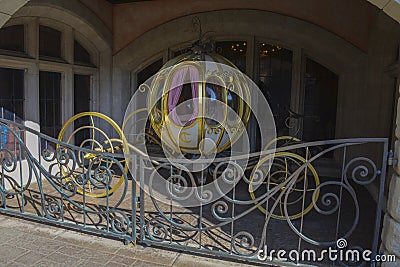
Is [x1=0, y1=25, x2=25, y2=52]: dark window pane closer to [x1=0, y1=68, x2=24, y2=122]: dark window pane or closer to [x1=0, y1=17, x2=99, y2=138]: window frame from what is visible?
[x1=0, y1=17, x2=99, y2=138]: window frame

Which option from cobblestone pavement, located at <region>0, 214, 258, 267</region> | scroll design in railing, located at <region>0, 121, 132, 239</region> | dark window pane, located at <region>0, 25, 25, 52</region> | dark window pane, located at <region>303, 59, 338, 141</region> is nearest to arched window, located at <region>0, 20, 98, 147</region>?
dark window pane, located at <region>0, 25, 25, 52</region>

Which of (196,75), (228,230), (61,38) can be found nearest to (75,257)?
(228,230)

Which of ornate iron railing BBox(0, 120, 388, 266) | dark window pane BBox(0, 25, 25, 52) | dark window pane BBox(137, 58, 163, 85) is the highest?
dark window pane BBox(0, 25, 25, 52)

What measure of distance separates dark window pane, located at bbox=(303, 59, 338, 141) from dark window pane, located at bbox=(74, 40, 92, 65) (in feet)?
13.5

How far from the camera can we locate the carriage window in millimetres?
5930

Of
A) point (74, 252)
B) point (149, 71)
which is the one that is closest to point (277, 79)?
point (149, 71)

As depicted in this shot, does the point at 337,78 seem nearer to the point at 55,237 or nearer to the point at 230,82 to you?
the point at 230,82

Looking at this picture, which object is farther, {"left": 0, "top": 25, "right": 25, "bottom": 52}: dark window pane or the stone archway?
{"left": 0, "top": 25, "right": 25, "bottom": 52}: dark window pane

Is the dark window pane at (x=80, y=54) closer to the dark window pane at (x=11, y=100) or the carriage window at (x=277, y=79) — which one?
the dark window pane at (x=11, y=100)

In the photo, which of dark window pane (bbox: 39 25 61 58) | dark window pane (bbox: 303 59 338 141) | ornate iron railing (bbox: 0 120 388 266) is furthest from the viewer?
dark window pane (bbox: 303 59 338 141)

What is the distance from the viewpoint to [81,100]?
625 centimetres

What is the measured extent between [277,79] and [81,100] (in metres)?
3.71

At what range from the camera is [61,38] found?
570 cm

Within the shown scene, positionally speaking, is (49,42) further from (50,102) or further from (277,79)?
(277,79)
